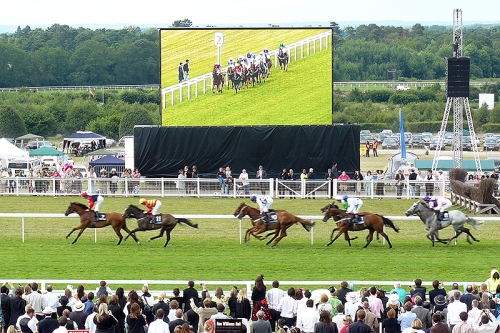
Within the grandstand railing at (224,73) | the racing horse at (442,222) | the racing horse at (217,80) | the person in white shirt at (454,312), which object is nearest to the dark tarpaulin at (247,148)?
the grandstand railing at (224,73)

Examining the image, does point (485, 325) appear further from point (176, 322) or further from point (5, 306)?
point (5, 306)

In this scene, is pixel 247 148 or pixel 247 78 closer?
pixel 247 78

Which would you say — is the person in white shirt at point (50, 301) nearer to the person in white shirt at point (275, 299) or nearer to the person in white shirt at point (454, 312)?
the person in white shirt at point (275, 299)

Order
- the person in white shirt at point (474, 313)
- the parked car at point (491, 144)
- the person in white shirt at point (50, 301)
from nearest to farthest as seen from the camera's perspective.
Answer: the person in white shirt at point (474, 313) < the person in white shirt at point (50, 301) < the parked car at point (491, 144)

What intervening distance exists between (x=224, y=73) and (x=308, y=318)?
2057 centimetres

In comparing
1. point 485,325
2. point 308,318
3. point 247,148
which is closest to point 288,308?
point 308,318

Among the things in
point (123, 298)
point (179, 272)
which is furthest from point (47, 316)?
point (179, 272)

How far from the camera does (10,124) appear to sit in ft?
200

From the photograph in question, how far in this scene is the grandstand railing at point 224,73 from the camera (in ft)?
104

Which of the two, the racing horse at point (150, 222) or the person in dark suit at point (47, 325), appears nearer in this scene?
the person in dark suit at point (47, 325)

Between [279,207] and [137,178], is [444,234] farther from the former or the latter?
[137,178]

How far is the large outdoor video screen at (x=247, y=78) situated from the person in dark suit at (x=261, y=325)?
67.6 ft

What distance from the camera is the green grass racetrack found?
55.9 feet

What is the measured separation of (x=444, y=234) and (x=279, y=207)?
20.0 ft
